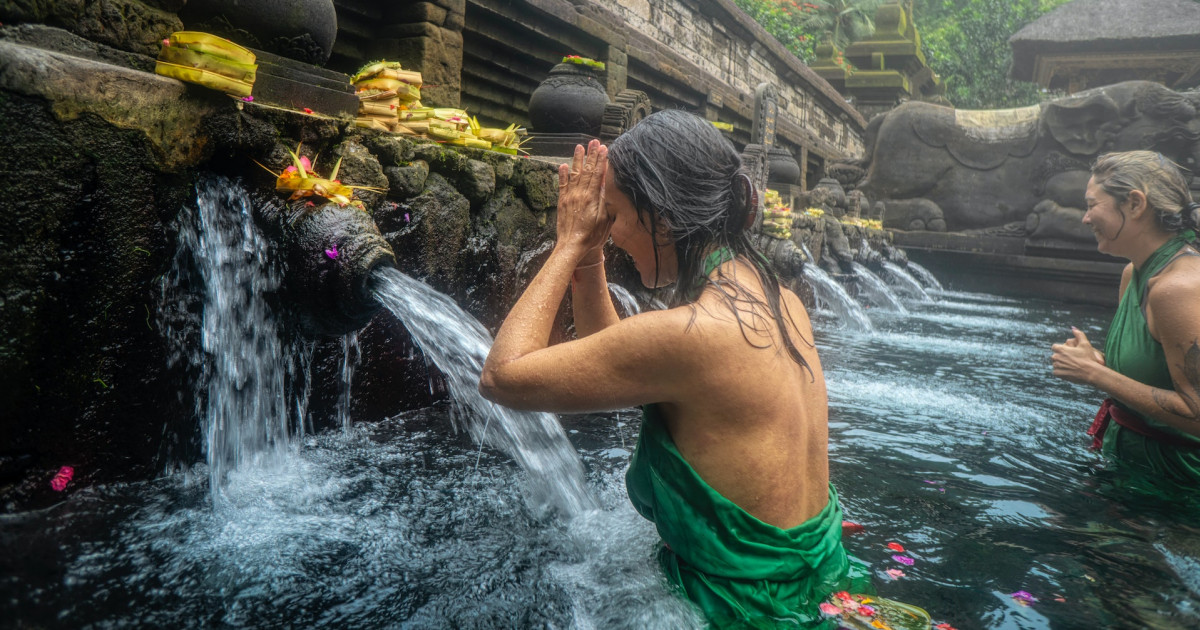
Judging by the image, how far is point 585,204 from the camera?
1.82 m

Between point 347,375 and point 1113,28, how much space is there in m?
21.4

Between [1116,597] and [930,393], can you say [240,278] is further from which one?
[930,393]

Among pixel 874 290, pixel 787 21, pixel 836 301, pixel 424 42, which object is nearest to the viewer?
pixel 424 42

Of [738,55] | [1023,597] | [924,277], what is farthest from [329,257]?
[924,277]

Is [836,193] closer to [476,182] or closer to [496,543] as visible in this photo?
[476,182]

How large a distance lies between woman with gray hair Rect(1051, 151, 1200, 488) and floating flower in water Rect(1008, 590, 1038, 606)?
1.13 metres

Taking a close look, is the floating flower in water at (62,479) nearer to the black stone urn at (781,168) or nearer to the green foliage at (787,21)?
the black stone urn at (781,168)

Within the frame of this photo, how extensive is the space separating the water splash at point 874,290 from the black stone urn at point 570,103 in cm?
619

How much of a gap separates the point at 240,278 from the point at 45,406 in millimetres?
678

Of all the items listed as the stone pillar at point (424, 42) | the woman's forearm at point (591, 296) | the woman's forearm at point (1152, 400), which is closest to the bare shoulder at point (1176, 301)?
the woman's forearm at point (1152, 400)

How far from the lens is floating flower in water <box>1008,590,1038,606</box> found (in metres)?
2.09

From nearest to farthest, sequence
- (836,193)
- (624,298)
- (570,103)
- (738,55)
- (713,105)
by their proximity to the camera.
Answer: (624,298) < (570,103) < (713,105) < (836,193) < (738,55)

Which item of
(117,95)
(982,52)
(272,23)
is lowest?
(117,95)

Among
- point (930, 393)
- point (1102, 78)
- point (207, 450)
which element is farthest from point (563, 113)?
point (1102, 78)
